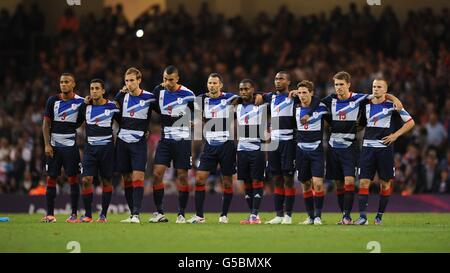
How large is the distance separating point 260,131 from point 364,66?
1047cm

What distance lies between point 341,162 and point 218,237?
3.78 metres

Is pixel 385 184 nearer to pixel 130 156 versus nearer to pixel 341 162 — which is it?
pixel 341 162

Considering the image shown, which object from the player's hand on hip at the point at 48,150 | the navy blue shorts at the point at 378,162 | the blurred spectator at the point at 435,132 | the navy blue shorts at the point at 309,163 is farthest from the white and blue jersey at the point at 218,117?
the blurred spectator at the point at 435,132

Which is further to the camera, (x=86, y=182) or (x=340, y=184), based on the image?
(x=340, y=184)

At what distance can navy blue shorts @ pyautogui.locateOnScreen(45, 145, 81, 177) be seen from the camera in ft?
64.8

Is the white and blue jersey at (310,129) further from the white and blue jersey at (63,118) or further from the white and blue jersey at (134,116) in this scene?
the white and blue jersey at (63,118)

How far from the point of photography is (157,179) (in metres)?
19.8

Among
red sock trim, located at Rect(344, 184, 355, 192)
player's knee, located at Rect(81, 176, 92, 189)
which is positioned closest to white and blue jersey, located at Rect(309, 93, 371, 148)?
red sock trim, located at Rect(344, 184, 355, 192)

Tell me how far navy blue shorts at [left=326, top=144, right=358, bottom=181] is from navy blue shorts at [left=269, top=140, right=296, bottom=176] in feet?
2.25

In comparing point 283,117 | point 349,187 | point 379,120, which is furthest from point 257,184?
point 379,120

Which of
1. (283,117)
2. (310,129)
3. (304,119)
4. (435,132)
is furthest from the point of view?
(435,132)

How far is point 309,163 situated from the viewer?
19.3 m

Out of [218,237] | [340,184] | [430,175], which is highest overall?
[340,184]
